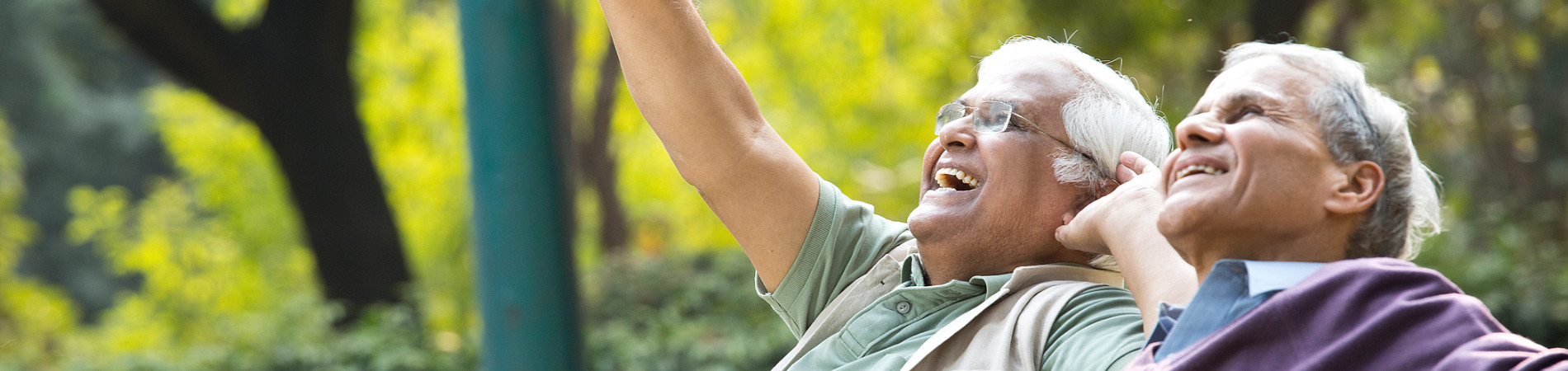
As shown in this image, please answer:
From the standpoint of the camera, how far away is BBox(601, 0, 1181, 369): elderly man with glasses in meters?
1.96

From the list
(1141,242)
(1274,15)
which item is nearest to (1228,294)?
(1141,242)

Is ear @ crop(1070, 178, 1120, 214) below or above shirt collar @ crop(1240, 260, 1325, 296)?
above

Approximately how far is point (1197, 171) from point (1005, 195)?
567 mm

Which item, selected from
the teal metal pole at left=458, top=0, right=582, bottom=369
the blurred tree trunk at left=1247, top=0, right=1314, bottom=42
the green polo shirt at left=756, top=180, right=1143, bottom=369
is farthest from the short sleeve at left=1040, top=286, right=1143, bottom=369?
the blurred tree trunk at left=1247, top=0, right=1314, bottom=42

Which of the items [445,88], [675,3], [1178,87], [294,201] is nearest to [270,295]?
[445,88]

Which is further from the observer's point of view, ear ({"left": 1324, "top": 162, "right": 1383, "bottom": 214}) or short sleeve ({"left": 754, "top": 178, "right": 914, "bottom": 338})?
short sleeve ({"left": 754, "top": 178, "right": 914, "bottom": 338})

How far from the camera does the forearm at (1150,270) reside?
1.53m

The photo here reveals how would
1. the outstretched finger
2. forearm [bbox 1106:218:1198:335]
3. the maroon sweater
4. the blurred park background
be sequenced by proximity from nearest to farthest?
the maroon sweater → forearm [bbox 1106:218:1198:335] → the outstretched finger → the blurred park background

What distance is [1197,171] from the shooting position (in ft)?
4.61

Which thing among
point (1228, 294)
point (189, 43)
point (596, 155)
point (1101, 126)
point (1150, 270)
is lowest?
point (1228, 294)

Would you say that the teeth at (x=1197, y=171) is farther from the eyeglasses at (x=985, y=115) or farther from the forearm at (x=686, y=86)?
the forearm at (x=686, y=86)

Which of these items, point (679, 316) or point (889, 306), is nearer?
point (889, 306)

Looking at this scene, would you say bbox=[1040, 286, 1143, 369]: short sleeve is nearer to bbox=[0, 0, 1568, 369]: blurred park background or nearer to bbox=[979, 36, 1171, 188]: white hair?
bbox=[979, 36, 1171, 188]: white hair

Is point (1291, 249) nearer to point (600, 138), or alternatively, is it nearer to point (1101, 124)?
point (1101, 124)
